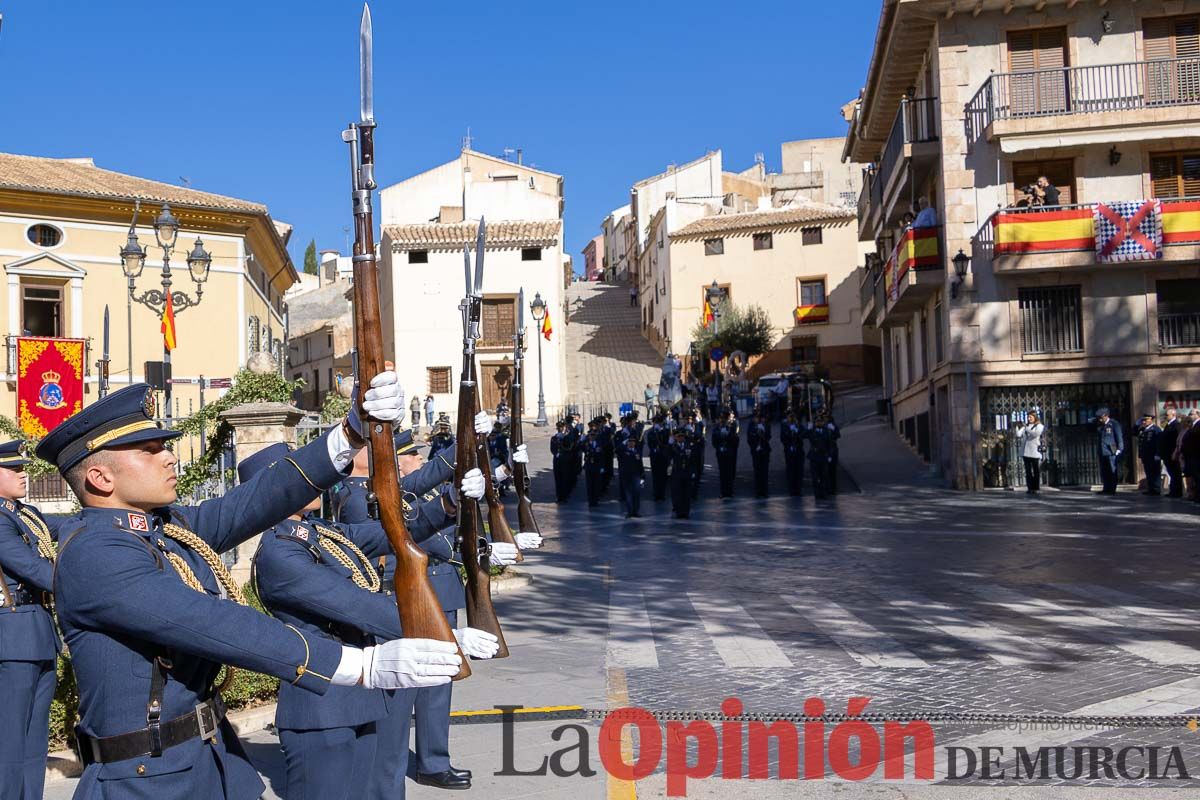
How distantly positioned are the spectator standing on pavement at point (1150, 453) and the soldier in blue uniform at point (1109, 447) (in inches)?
17.4

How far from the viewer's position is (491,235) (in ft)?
154

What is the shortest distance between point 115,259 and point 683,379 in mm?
24123

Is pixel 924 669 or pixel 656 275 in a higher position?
pixel 656 275

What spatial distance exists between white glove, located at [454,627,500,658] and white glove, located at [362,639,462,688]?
486 mm

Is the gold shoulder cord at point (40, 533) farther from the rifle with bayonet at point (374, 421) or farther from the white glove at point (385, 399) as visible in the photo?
the white glove at point (385, 399)

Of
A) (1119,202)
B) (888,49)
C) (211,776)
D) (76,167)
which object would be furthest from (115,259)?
(211,776)

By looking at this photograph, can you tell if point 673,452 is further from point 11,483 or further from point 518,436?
point 11,483

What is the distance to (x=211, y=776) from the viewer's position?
3295 millimetres

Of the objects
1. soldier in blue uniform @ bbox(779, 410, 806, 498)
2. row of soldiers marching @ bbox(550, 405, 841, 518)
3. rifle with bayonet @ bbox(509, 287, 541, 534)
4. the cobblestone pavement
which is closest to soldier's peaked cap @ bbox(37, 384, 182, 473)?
the cobblestone pavement

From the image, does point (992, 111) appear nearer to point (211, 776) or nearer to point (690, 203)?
point (211, 776)

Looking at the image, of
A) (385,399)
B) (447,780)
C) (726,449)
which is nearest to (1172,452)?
(726,449)

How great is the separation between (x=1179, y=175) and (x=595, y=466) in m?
13.3

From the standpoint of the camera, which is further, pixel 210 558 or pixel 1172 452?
pixel 1172 452

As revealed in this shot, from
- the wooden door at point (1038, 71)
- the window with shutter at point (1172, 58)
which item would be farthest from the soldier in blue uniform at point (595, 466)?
the window with shutter at point (1172, 58)
